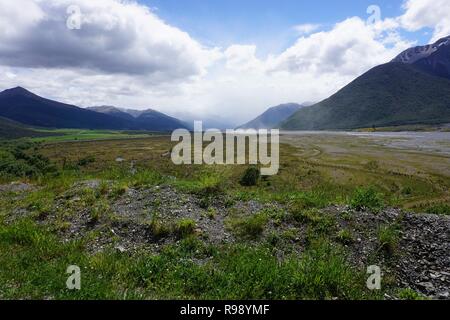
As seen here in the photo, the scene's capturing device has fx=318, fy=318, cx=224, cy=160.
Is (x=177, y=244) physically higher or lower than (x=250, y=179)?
higher

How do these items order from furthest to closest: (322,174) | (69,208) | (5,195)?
(322,174) < (5,195) < (69,208)

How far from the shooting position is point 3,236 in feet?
38.6

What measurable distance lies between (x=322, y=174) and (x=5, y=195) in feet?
127

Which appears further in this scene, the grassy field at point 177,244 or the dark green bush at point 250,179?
the dark green bush at point 250,179

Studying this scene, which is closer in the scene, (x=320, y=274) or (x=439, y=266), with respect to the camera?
(x=320, y=274)

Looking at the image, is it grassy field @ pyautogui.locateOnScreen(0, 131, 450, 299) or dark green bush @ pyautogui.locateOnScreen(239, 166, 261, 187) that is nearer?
grassy field @ pyautogui.locateOnScreen(0, 131, 450, 299)

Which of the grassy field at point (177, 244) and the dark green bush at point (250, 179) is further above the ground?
the grassy field at point (177, 244)

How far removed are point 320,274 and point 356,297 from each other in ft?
3.27

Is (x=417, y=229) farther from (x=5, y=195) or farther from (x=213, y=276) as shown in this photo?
(x=5, y=195)

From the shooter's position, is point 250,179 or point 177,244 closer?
point 177,244

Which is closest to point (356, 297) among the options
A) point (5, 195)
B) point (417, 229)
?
point (417, 229)

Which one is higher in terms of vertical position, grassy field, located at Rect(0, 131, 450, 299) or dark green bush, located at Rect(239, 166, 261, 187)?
grassy field, located at Rect(0, 131, 450, 299)
